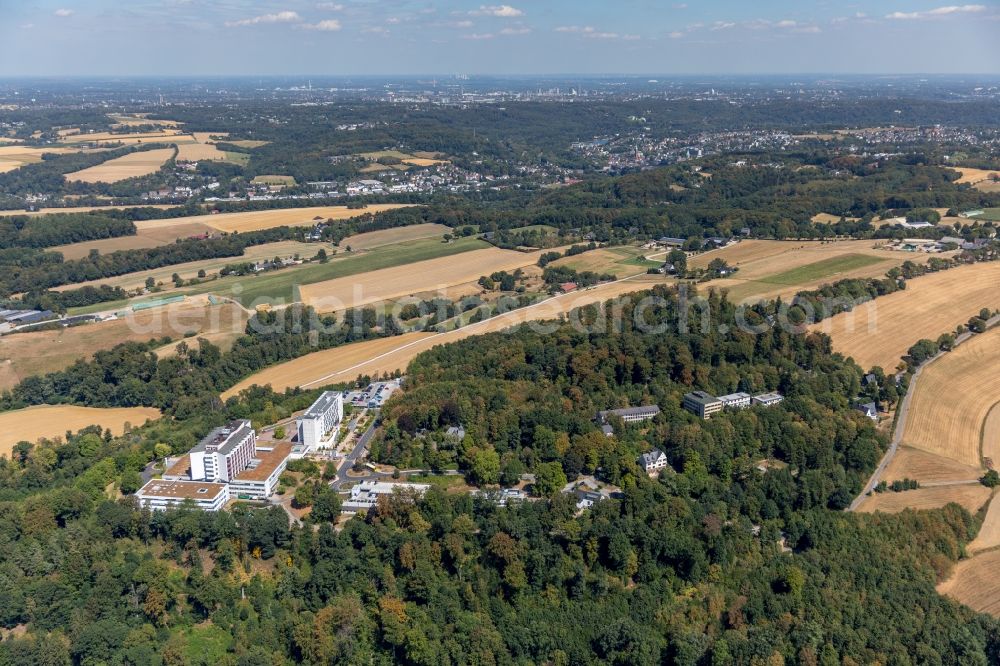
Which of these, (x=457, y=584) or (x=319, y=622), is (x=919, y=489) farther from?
(x=319, y=622)

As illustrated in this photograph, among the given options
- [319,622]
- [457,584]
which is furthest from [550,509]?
[319,622]

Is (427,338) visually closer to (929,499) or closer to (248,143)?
(929,499)

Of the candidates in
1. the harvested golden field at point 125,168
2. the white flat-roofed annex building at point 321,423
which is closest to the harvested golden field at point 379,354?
the white flat-roofed annex building at point 321,423

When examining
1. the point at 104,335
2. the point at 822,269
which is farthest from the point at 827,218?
the point at 104,335

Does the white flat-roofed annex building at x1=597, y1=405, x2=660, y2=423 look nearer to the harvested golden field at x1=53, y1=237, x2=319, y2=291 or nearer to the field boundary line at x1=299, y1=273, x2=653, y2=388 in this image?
the field boundary line at x1=299, y1=273, x2=653, y2=388

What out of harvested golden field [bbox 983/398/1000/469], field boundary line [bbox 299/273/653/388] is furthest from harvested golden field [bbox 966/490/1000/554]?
field boundary line [bbox 299/273/653/388]
